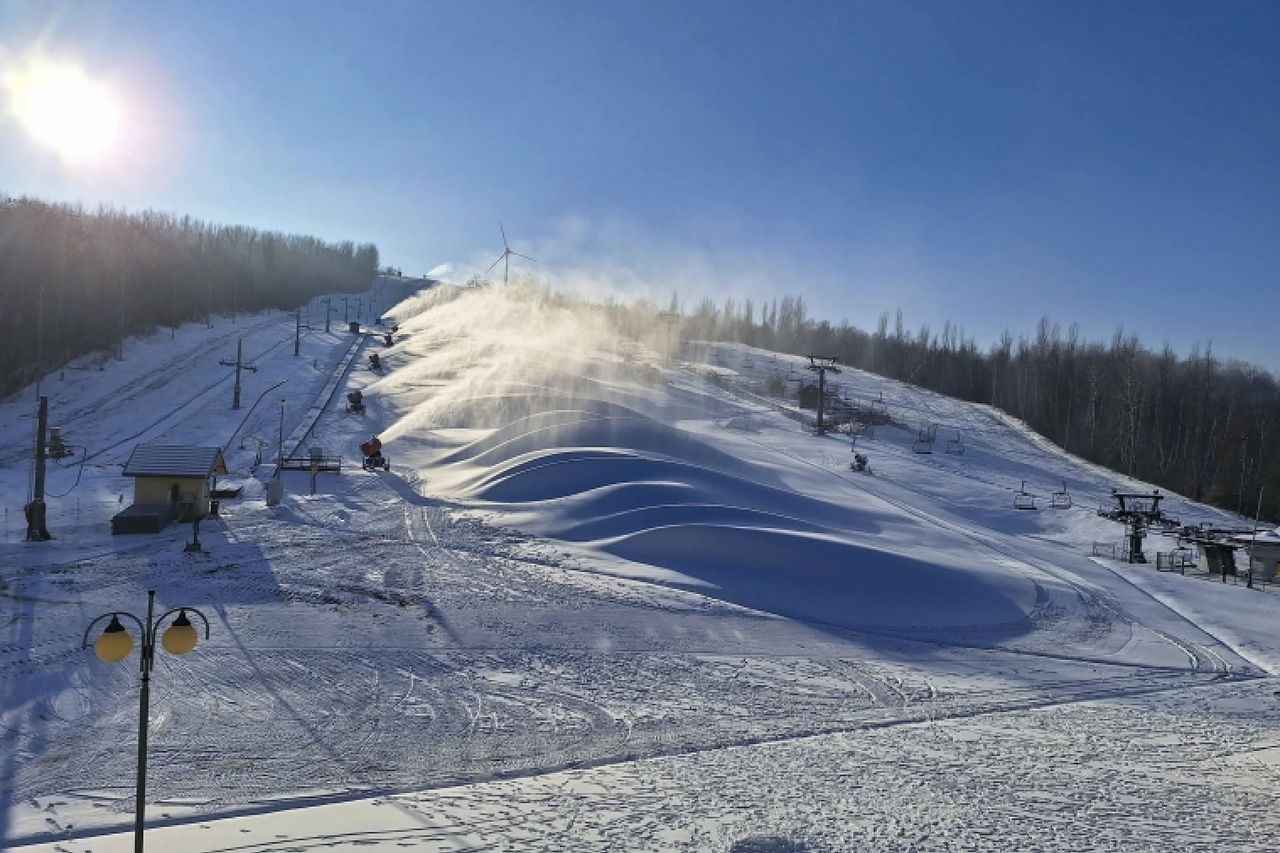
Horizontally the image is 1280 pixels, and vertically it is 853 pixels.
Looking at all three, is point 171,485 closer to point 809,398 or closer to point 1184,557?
point 1184,557

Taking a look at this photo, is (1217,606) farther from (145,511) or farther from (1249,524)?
(145,511)

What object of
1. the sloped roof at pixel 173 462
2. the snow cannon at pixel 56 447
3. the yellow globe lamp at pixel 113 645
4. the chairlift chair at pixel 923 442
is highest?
the chairlift chair at pixel 923 442

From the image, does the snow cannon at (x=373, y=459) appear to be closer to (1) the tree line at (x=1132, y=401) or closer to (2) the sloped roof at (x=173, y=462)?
(2) the sloped roof at (x=173, y=462)

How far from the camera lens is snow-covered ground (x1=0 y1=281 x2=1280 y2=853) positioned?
11.2 m

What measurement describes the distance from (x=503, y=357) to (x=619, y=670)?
177 feet

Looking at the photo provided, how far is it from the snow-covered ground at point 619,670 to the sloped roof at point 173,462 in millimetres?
1939

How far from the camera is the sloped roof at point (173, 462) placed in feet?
93.1

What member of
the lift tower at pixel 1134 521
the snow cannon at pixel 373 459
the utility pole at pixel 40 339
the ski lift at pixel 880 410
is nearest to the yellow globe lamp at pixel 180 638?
the snow cannon at pixel 373 459

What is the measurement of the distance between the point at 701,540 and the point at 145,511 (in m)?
17.0

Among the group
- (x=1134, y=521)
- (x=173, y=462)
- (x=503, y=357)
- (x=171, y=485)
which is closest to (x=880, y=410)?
(x=503, y=357)

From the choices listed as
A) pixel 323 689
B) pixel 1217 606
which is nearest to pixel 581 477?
pixel 323 689

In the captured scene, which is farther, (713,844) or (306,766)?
(306,766)

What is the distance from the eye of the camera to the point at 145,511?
2747cm

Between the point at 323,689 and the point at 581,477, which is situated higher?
the point at 581,477
